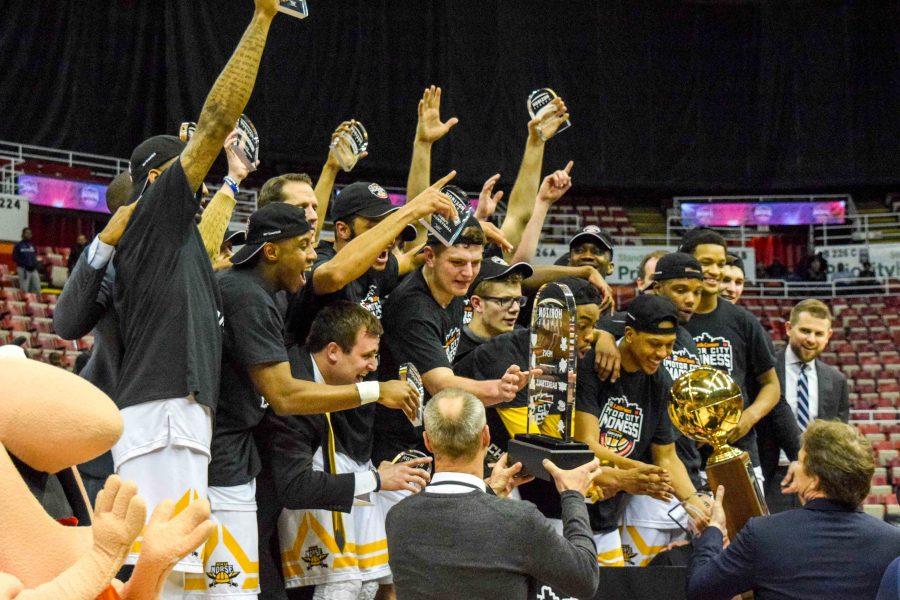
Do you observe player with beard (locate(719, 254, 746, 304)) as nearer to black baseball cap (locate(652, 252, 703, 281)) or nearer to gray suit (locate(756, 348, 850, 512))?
gray suit (locate(756, 348, 850, 512))

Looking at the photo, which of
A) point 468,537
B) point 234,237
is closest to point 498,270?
point 234,237

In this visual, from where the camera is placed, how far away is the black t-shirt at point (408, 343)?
4336 mm

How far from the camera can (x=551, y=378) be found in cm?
369

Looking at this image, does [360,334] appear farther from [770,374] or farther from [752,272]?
[752,272]

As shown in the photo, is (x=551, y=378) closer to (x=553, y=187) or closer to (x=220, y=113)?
(x=220, y=113)

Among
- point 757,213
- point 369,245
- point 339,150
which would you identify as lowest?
point 369,245

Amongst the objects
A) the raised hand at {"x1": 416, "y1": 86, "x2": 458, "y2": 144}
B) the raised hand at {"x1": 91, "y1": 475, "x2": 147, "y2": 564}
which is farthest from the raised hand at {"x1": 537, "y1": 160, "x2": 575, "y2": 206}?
the raised hand at {"x1": 91, "y1": 475, "x2": 147, "y2": 564}

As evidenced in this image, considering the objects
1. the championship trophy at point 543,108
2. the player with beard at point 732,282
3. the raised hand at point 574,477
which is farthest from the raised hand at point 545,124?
the raised hand at point 574,477

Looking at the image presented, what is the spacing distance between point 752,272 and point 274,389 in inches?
768

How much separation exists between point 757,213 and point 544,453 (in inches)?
863

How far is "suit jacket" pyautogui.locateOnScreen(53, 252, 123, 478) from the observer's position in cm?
322

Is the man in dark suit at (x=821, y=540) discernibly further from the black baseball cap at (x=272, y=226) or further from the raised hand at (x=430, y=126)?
the raised hand at (x=430, y=126)

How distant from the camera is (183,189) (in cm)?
310

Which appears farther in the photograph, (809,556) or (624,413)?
(624,413)
